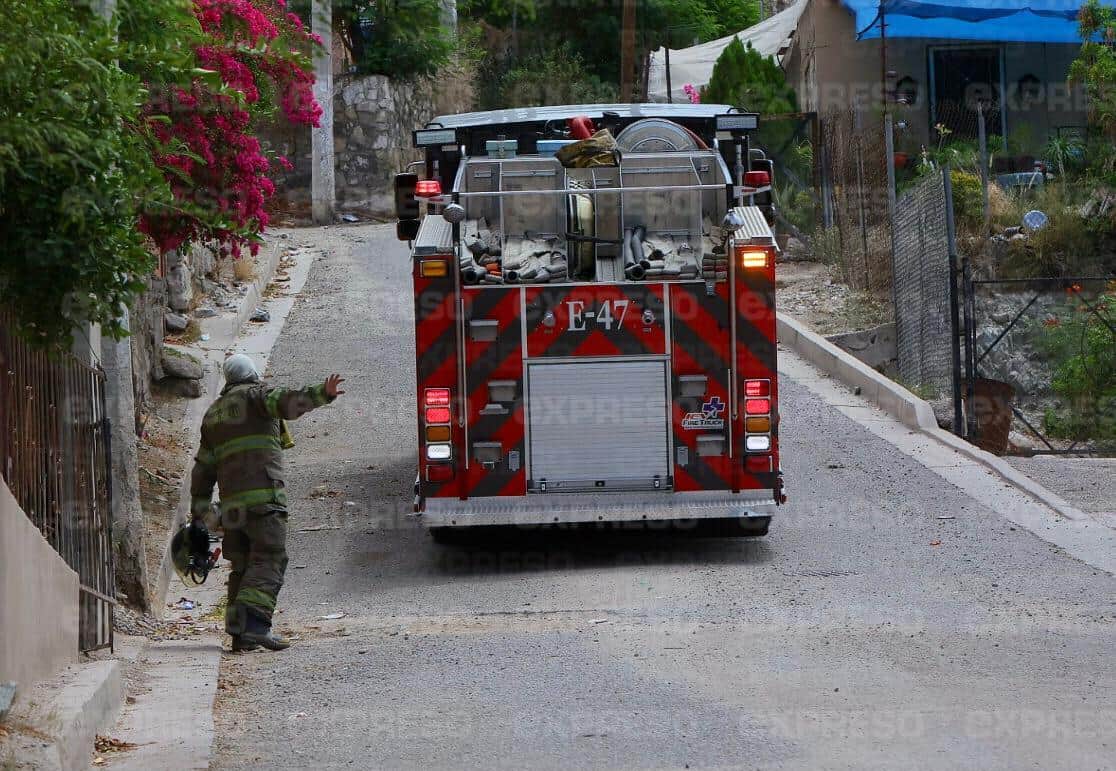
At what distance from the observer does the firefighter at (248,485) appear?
775 centimetres

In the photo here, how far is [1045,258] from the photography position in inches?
747

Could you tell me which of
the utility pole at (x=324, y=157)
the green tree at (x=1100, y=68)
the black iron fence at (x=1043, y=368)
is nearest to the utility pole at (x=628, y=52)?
the utility pole at (x=324, y=157)

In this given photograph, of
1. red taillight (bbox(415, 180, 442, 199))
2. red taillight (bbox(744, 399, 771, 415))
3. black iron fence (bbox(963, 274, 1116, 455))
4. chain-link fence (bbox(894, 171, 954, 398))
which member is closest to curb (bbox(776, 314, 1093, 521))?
chain-link fence (bbox(894, 171, 954, 398))

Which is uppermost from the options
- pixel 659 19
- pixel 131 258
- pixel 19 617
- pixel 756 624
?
pixel 659 19

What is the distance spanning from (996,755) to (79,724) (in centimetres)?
329

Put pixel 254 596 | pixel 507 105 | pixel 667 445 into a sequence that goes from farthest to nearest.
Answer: pixel 507 105, pixel 667 445, pixel 254 596

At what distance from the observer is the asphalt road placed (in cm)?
554

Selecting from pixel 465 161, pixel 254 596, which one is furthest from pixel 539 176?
pixel 254 596

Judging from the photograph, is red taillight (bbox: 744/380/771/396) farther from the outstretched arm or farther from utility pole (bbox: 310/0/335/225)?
utility pole (bbox: 310/0/335/225)

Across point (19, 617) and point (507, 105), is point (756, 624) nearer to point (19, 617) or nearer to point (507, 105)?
point (19, 617)

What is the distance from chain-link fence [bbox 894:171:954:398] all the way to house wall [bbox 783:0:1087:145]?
24.1 feet

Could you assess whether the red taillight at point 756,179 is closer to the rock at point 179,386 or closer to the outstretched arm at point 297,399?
the outstretched arm at point 297,399

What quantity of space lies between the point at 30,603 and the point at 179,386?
27.9 feet

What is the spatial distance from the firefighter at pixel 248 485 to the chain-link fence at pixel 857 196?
12.1 m
